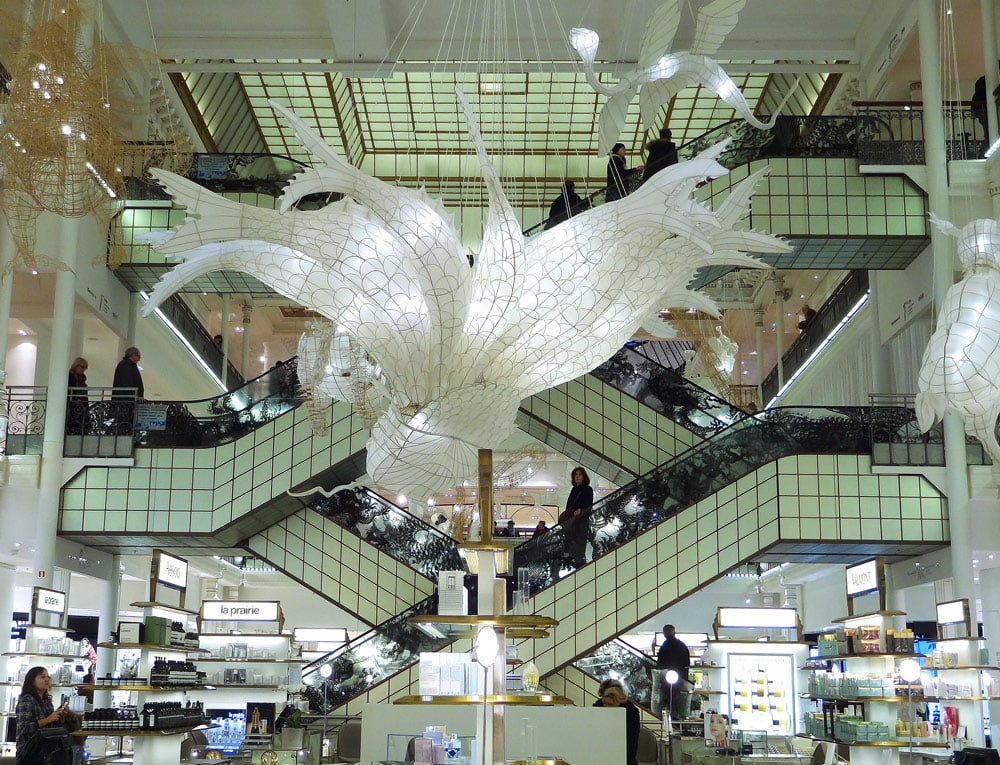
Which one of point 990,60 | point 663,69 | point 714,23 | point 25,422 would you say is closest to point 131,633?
point 663,69

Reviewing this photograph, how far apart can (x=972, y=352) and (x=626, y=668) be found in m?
9.94

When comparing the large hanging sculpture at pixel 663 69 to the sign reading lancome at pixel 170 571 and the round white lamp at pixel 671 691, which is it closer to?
the sign reading lancome at pixel 170 571

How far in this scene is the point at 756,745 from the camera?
1110 centimetres

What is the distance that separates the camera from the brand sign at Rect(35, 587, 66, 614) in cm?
1373

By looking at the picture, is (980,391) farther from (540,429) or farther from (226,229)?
(540,429)

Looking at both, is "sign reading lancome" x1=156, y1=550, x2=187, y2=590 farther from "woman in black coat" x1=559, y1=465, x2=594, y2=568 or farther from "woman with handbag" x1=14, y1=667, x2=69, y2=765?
"woman in black coat" x1=559, y1=465, x2=594, y2=568

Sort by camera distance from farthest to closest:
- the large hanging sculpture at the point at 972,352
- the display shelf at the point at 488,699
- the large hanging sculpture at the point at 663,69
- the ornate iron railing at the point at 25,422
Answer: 1. the ornate iron railing at the point at 25,422
2. the large hanging sculpture at the point at 972,352
3. the display shelf at the point at 488,699
4. the large hanging sculpture at the point at 663,69

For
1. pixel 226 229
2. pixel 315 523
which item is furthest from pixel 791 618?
pixel 226 229

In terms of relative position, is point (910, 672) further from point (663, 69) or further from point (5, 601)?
point (5, 601)

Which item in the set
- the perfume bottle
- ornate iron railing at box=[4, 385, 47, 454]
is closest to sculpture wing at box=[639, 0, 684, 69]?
the perfume bottle

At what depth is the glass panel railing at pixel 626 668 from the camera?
1534cm

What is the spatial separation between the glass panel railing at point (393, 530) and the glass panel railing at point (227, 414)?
60.0 inches

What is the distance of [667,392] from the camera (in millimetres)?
16516

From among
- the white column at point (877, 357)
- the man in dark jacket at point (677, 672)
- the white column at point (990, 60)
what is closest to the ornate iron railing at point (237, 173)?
the man in dark jacket at point (677, 672)
